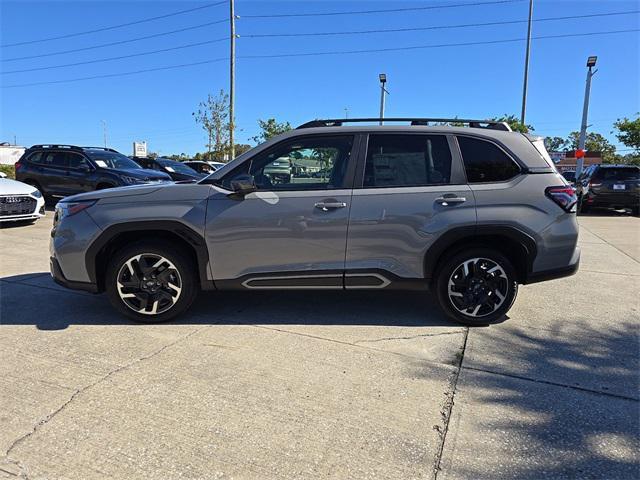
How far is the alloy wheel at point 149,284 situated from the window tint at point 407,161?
1949 millimetres

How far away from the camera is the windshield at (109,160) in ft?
40.8

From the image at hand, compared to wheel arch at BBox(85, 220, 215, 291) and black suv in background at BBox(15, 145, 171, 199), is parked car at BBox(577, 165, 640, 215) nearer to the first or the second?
black suv in background at BBox(15, 145, 171, 199)

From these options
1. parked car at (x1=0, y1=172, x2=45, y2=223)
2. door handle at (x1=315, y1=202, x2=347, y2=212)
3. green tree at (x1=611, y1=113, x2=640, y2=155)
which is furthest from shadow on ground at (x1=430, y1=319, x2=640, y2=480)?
green tree at (x1=611, y1=113, x2=640, y2=155)

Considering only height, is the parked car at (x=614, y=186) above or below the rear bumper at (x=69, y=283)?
above

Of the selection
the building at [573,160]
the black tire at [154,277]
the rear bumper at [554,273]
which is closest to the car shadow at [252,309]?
→ the black tire at [154,277]

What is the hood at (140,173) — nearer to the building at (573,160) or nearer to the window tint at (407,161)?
the window tint at (407,161)

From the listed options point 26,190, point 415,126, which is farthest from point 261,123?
point 415,126

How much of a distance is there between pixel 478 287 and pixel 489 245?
40 cm

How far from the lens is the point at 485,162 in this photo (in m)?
4.34

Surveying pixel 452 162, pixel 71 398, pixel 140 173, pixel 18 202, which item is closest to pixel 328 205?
pixel 452 162

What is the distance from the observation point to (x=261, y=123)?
42125 millimetres

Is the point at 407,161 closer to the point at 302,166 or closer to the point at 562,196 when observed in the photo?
the point at 302,166

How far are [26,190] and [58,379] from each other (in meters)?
8.43

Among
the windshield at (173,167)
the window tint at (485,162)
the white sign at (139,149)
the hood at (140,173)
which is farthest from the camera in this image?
the white sign at (139,149)
